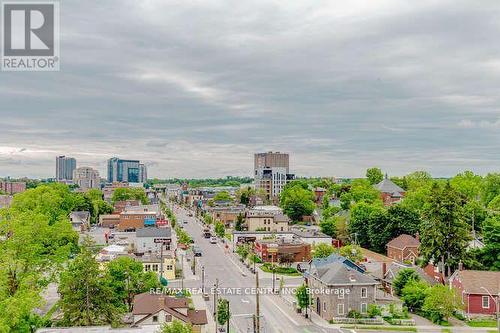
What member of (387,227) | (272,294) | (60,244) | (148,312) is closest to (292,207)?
(387,227)

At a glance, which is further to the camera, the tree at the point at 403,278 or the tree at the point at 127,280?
the tree at the point at 403,278

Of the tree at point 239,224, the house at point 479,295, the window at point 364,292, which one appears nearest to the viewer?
the house at point 479,295

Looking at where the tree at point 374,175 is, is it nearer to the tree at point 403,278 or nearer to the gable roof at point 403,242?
the gable roof at point 403,242

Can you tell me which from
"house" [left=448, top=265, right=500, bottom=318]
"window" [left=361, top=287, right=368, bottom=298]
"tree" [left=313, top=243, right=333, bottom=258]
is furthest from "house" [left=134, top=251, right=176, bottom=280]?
"house" [left=448, top=265, right=500, bottom=318]

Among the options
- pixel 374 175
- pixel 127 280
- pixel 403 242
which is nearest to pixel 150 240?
pixel 127 280

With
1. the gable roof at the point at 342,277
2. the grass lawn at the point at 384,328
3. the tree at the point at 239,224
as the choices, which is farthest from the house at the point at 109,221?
the grass lawn at the point at 384,328

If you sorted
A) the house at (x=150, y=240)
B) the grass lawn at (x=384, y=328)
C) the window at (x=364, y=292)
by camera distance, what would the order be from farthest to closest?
1. the house at (x=150, y=240)
2. the window at (x=364, y=292)
3. the grass lawn at (x=384, y=328)

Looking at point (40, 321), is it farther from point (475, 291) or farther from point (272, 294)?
point (475, 291)

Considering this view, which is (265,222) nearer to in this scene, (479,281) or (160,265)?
(160,265)
